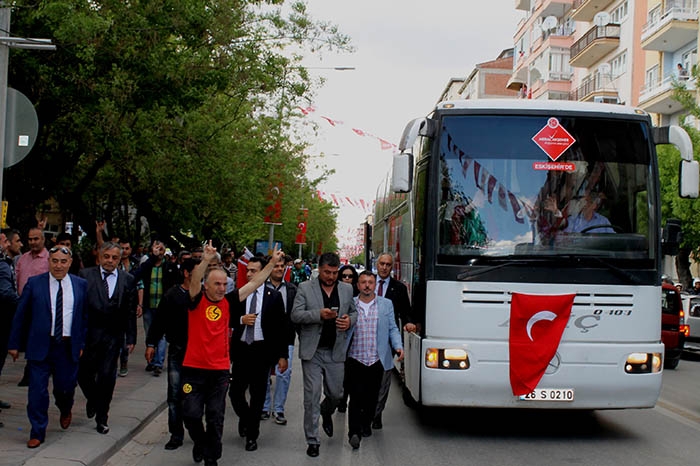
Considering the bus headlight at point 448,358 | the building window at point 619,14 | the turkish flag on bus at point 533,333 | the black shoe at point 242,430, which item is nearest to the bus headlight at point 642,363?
the turkish flag on bus at point 533,333

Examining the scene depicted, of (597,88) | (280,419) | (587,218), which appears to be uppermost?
(597,88)

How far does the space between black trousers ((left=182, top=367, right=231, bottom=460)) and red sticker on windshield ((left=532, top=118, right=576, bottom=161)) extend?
406 centimetres

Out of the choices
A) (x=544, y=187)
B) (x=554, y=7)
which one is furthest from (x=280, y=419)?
(x=554, y=7)

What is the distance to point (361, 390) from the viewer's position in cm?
877

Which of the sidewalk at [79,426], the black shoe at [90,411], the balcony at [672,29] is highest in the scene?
the balcony at [672,29]

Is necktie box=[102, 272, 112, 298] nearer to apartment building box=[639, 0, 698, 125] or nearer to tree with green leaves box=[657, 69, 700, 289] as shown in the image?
tree with green leaves box=[657, 69, 700, 289]

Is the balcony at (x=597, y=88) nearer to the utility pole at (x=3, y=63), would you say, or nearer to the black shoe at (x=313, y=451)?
the utility pole at (x=3, y=63)

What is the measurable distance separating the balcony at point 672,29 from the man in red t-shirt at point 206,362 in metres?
36.1

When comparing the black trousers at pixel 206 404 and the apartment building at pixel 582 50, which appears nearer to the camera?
the black trousers at pixel 206 404

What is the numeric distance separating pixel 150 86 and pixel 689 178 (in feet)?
31.8

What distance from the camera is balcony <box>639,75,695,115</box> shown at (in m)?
39.7

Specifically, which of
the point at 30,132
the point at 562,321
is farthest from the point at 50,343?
the point at 562,321

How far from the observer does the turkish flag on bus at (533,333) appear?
344 inches

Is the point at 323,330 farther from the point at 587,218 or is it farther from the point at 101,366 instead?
the point at 587,218
